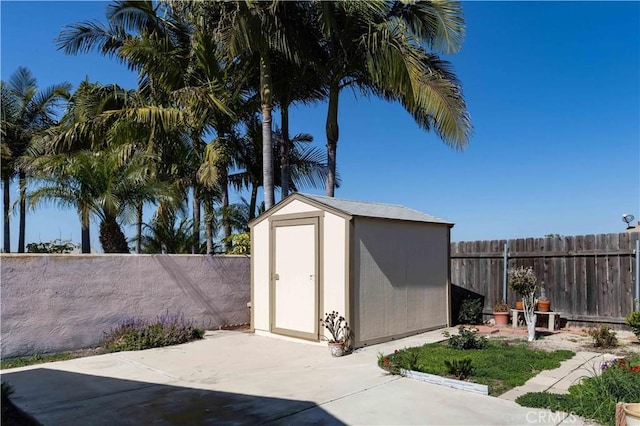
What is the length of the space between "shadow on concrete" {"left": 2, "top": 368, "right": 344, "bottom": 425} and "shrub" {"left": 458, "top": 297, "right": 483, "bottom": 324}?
20.5 feet

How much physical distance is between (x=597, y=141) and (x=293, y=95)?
9116 mm

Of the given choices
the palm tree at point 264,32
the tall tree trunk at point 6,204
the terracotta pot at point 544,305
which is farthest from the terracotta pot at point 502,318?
the tall tree trunk at point 6,204

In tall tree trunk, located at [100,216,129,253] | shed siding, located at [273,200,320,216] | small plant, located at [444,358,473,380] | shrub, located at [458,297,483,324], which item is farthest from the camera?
shrub, located at [458,297,483,324]

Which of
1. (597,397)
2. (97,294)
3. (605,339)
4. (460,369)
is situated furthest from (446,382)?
(97,294)

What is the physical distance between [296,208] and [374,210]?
1493 mm

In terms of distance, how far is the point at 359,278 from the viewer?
24.2 feet

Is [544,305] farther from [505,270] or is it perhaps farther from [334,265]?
[334,265]

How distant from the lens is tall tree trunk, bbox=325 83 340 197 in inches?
446

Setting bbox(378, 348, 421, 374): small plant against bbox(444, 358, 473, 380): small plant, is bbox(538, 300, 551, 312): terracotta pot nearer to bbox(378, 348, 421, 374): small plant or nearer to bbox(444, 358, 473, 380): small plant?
bbox(378, 348, 421, 374): small plant

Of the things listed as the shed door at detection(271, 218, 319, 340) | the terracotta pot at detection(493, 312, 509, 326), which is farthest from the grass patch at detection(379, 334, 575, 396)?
the terracotta pot at detection(493, 312, 509, 326)

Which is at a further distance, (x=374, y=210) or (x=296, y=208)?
(x=374, y=210)

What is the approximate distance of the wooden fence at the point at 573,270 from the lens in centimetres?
830

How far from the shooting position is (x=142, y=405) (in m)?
4.58

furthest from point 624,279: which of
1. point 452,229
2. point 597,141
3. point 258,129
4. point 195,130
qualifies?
point 195,130
